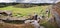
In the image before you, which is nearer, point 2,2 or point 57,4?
point 57,4

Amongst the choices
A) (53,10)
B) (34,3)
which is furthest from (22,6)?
(53,10)

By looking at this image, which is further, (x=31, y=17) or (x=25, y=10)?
(x=25, y=10)

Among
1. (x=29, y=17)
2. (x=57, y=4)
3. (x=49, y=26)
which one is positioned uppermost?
(x=57, y=4)

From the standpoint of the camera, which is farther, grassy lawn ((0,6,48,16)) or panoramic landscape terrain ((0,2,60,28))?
grassy lawn ((0,6,48,16))

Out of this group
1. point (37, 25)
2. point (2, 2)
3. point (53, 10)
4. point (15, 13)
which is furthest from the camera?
point (2, 2)

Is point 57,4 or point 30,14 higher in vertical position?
point 57,4

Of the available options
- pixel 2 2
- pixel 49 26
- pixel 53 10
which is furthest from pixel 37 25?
pixel 2 2

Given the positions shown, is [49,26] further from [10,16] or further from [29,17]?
[10,16]

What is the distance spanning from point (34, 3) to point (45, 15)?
312mm

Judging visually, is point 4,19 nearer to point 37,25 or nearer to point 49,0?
point 37,25

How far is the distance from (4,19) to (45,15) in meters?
0.56

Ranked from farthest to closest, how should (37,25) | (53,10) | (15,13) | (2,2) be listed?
1. (2,2)
2. (15,13)
3. (53,10)
4. (37,25)

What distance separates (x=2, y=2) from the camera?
219 cm

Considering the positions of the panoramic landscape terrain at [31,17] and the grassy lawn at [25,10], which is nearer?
the panoramic landscape terrain at [31,17]
